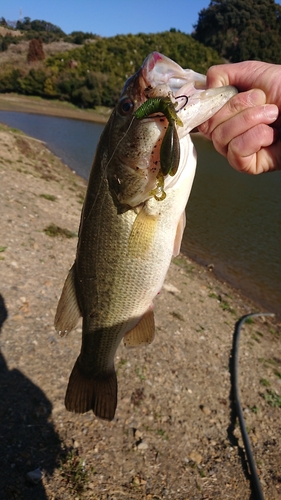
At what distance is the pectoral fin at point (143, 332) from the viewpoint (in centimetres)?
250

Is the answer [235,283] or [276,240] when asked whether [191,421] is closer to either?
[235,283]

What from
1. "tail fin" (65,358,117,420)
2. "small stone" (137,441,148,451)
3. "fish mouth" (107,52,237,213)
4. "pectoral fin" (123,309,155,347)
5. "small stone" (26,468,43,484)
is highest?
"fish mouth" (107,52,237,213)

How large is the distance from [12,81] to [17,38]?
8.55 meters

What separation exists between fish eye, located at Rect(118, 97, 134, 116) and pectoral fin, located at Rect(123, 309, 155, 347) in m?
1.23

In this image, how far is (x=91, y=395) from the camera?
100 inches

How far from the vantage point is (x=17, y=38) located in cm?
5650

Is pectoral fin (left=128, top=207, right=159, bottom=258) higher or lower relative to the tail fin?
higher

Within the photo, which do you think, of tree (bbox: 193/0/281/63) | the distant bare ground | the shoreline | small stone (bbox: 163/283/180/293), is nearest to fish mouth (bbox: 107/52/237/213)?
small stone (bbox: 163/283/180/293)

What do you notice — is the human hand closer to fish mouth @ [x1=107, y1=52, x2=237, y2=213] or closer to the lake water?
fish mouth @ [x1=107, y1=52, x2=237, y2=213]

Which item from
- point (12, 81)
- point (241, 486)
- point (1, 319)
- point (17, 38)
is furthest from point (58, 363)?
point (17, 38)

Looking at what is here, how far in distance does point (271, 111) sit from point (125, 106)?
0.84 m

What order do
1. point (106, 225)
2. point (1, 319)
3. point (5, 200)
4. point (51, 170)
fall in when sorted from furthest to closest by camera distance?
point (51, 170) < point (5, 200) < point (1, 319) < point (106, 225)

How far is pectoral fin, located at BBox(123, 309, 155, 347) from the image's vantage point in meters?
2.50

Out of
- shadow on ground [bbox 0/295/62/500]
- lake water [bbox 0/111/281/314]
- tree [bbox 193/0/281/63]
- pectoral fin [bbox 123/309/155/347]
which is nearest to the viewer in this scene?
pectoral fin [bbox 123/309/155/347]
